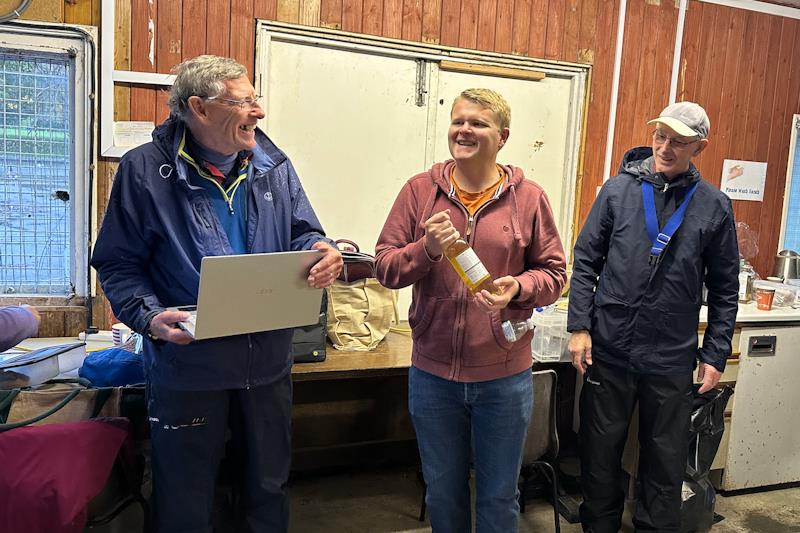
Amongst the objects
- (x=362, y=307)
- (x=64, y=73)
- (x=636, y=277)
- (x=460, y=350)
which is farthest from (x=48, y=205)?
(x=636, y=277)

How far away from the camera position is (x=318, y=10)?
281 centimetres

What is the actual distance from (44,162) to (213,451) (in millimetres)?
1694

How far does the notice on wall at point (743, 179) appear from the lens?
144 inches

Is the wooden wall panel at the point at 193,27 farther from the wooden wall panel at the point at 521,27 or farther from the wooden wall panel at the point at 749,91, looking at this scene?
the wooden wall panel at the point at 749,91

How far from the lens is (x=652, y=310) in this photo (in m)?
2.07

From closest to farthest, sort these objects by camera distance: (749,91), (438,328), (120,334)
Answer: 1. (438,328)
2. (120,334)
3. (749,91)

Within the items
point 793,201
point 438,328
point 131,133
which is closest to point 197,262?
point 438,328

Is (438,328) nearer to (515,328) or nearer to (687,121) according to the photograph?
(515,328)

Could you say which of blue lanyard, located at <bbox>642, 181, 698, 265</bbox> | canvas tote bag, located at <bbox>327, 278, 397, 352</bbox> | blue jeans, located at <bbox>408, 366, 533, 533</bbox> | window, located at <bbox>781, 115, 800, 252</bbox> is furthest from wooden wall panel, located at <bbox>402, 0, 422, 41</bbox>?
window, located at <bbox>781, 115, 800, 252</bbox>

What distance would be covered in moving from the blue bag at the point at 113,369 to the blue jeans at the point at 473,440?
3.00ft

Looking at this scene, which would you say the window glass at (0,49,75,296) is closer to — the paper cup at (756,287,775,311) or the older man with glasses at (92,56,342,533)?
the older man with glasses at (92,56,342,533)

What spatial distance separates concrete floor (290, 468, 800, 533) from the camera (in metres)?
2.52

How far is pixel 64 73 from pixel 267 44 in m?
0.84

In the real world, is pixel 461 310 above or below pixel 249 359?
above
